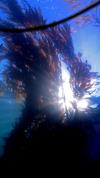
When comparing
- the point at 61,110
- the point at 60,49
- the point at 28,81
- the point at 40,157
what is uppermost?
the point at 60,49

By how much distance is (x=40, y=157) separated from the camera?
645 centimetres

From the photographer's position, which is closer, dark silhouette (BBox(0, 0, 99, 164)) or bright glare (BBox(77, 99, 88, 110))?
dark silhouette (BBox(0, 0, 99, 164))

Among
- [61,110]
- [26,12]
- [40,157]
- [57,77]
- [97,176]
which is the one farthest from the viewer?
[26,12]

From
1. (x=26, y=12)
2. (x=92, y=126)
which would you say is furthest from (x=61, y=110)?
(x=26, y=12)

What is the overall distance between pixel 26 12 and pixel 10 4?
87 centimetres

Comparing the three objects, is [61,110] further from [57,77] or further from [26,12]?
[26,12]

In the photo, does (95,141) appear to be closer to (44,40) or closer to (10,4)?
(44,40)

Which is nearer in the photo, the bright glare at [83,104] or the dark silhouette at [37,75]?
the dark silhouette at [37,75]

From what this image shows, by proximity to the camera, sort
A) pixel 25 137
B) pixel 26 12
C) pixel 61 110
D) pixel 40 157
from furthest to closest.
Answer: pixel 26 12, pixel 61 110, pixel 25 137, pixel 40 157

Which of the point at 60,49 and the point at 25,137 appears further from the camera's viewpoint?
the point at 60,49

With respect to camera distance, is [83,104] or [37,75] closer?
[37,75]

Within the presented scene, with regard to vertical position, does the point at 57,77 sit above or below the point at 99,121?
above

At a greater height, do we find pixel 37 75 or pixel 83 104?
pixel 37 75

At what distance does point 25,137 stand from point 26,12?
5495 mm
